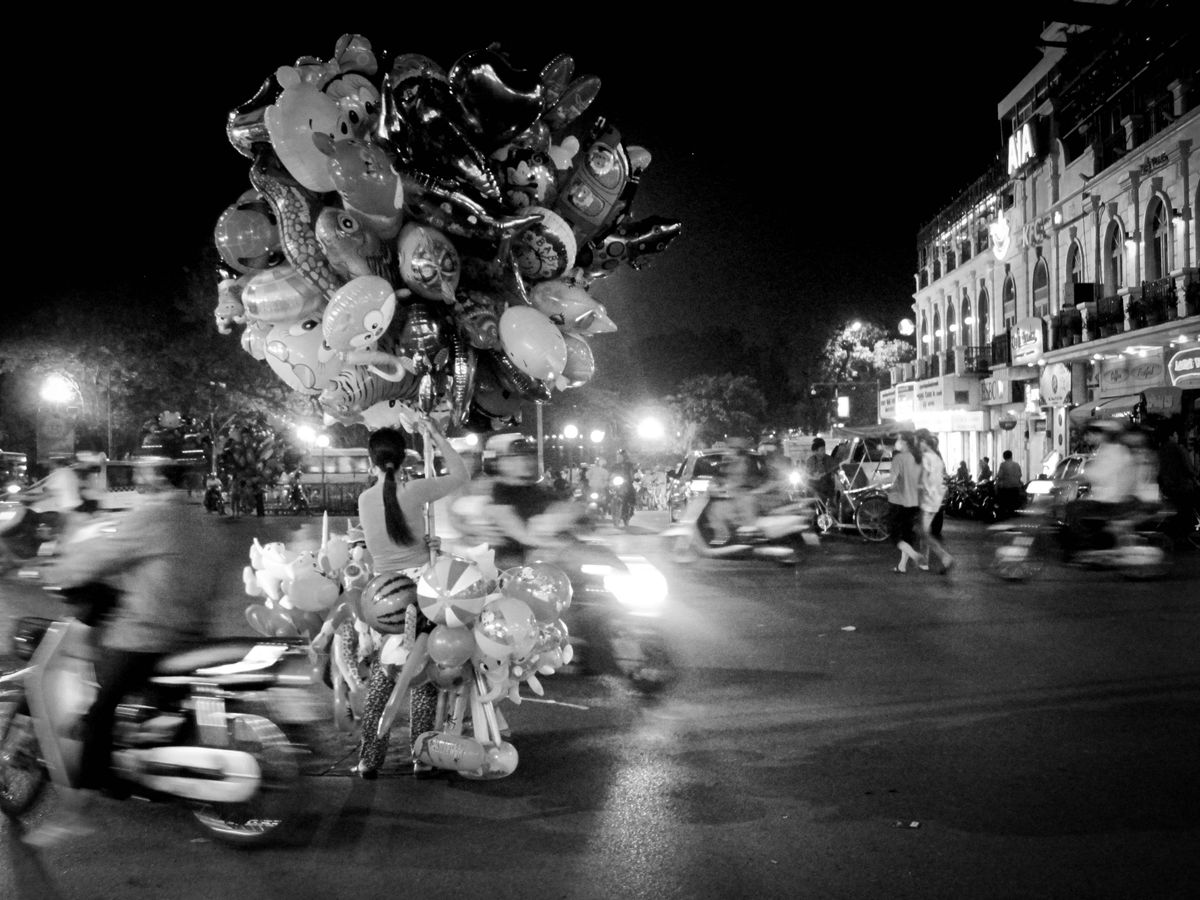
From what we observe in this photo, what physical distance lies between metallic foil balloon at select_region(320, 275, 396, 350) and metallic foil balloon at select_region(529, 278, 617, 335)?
1038mm

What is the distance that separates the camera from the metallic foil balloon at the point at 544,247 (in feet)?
20.6

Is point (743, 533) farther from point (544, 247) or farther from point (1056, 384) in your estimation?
point (1056, 384)

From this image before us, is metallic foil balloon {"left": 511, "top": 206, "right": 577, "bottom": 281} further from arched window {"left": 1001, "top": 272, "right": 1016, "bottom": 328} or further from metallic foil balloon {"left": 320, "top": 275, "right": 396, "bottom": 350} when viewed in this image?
arched window {"left": 1001, "top": 272, "right": 1016, "bottom": 328}

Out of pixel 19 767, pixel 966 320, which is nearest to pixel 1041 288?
pixel 966 320

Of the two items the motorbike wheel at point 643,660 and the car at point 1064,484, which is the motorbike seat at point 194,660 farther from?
the car at point 1064,484

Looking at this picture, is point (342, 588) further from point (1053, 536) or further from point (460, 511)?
point (1053, 536)

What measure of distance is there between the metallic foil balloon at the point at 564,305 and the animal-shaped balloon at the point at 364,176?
110 cm

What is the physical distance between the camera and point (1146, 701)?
677cm

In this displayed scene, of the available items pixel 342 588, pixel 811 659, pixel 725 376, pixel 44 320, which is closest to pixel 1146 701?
pixel 811 659

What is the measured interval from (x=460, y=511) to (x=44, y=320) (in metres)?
34.4

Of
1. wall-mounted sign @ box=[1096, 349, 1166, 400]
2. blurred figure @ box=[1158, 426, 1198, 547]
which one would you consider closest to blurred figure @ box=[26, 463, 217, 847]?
blurred figure @ box=[1158, 426, 1198, 547]

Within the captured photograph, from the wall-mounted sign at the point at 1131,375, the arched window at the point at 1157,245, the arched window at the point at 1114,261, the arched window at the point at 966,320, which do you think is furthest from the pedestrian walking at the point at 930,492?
the arched window at the point at 966,320

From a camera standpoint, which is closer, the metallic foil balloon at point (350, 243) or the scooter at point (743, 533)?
the metallic foil balloon at point (350, 243)

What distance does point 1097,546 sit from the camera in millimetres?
12656
